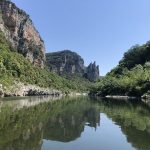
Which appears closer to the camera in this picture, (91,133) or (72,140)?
(72,140)

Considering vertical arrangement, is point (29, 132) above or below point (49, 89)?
below

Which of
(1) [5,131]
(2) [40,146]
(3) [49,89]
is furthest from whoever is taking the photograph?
(3) [49,89]

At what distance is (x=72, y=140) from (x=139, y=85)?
111 m

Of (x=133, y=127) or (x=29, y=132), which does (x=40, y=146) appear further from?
(x=133, y=127)

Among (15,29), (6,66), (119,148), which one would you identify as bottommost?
(119,148)

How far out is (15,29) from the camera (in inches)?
7795

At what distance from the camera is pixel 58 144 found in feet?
76.1

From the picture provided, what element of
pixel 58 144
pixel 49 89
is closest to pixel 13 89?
Result: pixel 49 89

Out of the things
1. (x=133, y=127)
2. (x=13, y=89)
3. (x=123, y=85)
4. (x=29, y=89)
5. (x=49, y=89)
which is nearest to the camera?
(x=133, y=127)

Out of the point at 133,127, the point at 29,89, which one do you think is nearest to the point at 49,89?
the point at 29,89

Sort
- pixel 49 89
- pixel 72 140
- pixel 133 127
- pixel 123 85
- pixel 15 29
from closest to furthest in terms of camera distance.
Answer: pixel 72 140 → pixel 133 127 → pixel 123 85 → pixel 49 89 → pixel 15 29

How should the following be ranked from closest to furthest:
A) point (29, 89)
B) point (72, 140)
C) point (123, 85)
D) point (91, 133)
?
point (72, 140)
point (91, 133)
point (29, 89)
point (123, 85)

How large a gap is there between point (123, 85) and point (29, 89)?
42966 mm

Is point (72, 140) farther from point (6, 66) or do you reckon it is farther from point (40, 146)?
point (6, 66)
